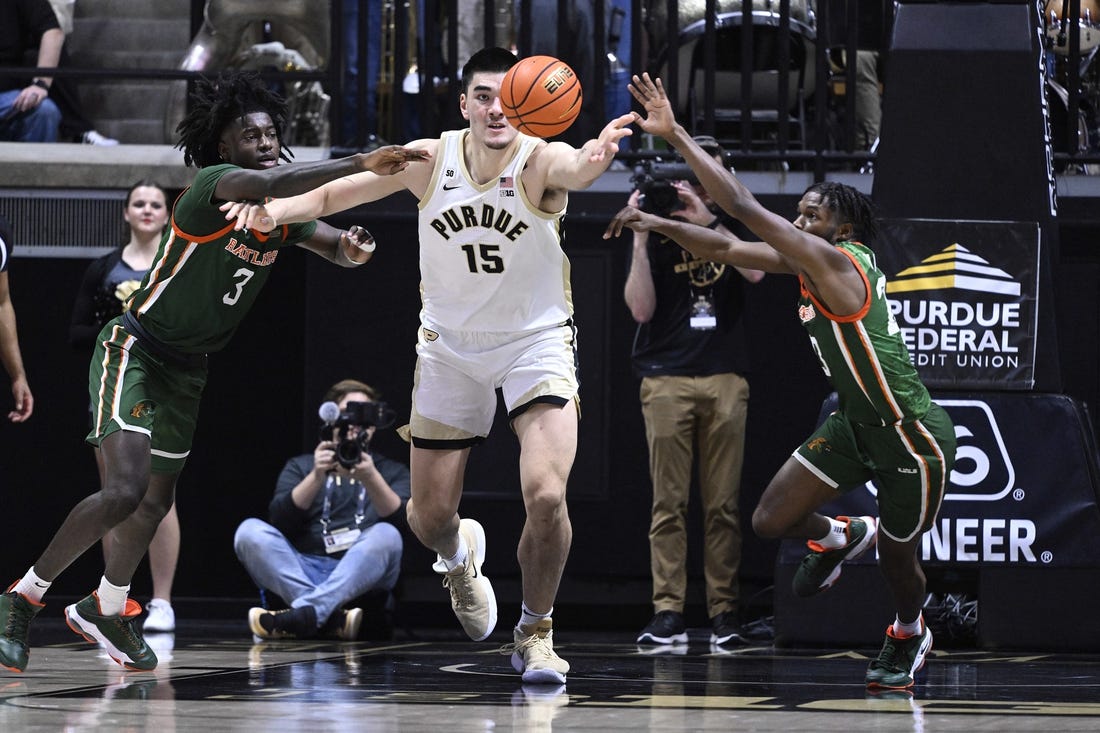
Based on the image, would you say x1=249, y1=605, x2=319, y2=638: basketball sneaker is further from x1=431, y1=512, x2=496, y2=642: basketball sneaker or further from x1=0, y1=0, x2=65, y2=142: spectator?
x1=0, y1=0, x2=65, y2=142: spectator

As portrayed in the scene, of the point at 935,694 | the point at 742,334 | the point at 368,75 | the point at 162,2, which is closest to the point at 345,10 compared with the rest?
the point at 368,75

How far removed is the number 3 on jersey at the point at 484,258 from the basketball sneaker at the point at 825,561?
1.97 m

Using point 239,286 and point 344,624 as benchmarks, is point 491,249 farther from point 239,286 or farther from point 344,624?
point 344,624

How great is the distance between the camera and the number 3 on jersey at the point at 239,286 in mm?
6301

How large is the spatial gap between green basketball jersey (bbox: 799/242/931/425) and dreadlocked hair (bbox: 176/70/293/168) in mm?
2227

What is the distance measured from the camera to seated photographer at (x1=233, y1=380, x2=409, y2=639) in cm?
799

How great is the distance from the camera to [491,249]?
5863 mm

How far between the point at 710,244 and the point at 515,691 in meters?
2.05

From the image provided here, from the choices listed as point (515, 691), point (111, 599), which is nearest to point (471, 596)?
point (515, 691)

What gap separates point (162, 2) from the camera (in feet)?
35.8

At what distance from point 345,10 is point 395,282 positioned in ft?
5.20

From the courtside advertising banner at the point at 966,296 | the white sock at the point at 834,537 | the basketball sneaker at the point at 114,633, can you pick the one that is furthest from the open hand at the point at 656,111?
the basketball sneaker at the point at 114,633

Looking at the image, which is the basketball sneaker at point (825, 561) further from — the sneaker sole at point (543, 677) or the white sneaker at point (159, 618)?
the white sneaker at point (159, 618)

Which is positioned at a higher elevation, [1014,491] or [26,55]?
[26,55]
